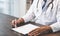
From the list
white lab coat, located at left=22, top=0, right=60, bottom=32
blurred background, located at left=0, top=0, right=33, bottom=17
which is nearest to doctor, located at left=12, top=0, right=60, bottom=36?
white lab coat, located at left=22, top=0, right=60, bottom=32

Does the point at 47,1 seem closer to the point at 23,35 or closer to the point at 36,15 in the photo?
the point at 36,15

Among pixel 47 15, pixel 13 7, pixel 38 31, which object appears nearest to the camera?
pixel 38 31

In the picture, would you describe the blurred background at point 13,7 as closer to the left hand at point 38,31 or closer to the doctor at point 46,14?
the doctor at point 46,14

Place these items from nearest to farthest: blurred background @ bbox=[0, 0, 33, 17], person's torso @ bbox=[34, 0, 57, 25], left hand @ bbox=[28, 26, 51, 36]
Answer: left hand @ bbox=[28, 26, 51, 36], person's torso @ bbox=[34, 0, 57, 25], blurred background @ bbox=[0, 0, 33, 17]

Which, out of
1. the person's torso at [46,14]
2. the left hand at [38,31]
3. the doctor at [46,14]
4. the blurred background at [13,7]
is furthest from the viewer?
the blurred background at [13,7]

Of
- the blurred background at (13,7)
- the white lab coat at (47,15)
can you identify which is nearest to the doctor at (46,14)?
the white lab coat at (47,15)

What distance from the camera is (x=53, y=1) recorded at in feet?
4.63

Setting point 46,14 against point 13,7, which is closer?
point 46,14

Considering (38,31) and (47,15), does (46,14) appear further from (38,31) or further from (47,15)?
(38,31)

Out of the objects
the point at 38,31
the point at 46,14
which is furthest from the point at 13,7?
the point at 38,31

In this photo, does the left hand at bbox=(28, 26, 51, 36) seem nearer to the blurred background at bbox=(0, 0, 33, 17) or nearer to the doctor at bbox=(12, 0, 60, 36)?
the doctor at bbox=(12, 0, 60, 36)

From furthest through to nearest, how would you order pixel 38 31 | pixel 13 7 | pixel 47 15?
pixel 13 7 < pixel 47 15 < pixel 38 31

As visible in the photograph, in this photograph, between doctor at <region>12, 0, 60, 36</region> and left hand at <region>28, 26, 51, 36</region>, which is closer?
left hand at <region>28, 26, 51, 36</region>

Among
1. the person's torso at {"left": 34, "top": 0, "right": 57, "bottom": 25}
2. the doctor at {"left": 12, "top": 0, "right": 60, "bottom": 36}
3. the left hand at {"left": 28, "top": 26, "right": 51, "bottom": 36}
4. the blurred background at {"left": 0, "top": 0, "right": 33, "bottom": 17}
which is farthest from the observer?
the blurred background at {"left": 0, "top": 0, "right": 33, "bottom": 17}
